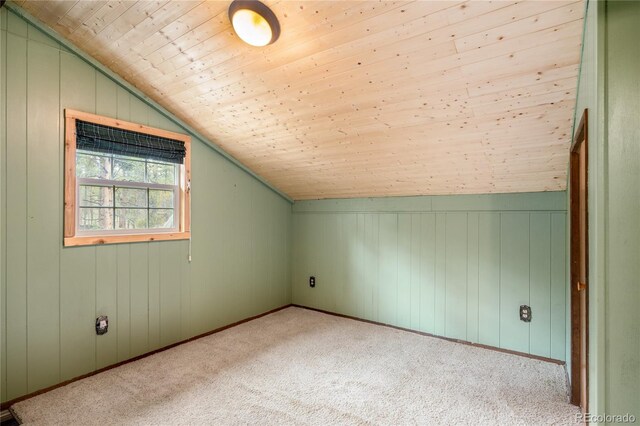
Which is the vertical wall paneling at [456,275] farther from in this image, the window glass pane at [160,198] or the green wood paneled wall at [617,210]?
the window glass pane at [160,198]

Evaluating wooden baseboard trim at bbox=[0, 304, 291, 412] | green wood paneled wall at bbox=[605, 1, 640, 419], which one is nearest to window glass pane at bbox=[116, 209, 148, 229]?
wooden baseboard trim at bbox=[0, 304, 291, 412]

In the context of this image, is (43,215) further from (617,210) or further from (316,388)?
(617,210)

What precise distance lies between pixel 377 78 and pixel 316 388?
2068mm

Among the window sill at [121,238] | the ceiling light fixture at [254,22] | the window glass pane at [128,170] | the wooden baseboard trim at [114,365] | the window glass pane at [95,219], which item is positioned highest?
the ceiling light fixture at [254,22]

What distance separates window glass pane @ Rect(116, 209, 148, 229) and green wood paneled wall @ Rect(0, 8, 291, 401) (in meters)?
0.19

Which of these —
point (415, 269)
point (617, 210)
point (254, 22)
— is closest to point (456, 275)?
point (415, 269)

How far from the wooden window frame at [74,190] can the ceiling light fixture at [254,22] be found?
4.75ft

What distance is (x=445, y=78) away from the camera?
1.90 m

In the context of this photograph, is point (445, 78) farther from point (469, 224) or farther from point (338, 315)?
point (338, 315)

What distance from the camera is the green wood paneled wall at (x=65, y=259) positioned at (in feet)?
6.93

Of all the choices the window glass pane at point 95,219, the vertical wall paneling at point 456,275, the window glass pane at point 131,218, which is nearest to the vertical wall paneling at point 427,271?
the vertical wall paneling at point 456,275

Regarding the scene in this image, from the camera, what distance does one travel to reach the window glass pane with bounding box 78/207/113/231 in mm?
2502

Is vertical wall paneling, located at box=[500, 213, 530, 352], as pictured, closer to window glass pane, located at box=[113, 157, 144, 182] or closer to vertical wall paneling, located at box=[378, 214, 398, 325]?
vertical wall paneling, located at box=[378, 214, 398, 325]

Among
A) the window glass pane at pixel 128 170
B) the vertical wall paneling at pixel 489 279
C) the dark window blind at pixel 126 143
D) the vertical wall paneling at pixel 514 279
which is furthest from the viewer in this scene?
the vertical wall paneling at pixel 489 279
